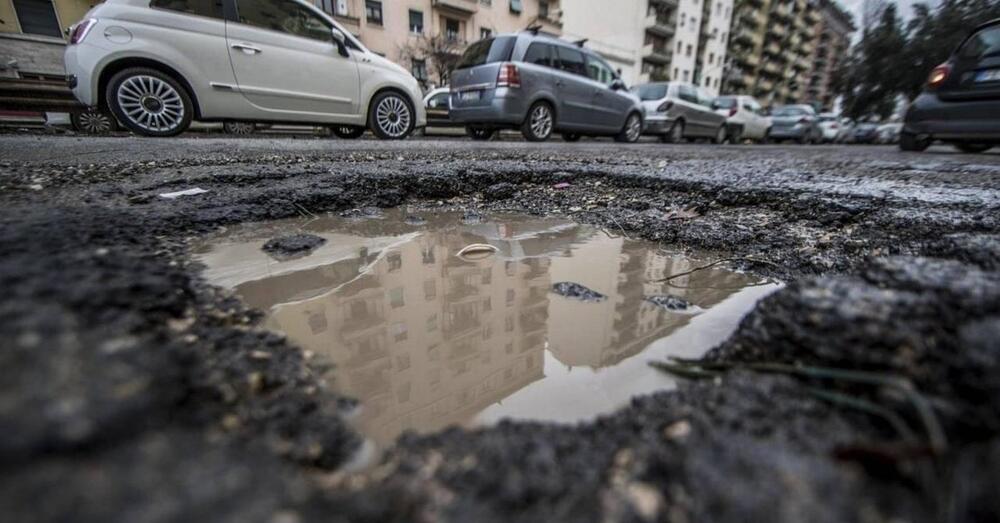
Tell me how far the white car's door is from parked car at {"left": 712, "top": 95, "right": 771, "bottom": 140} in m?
10.6

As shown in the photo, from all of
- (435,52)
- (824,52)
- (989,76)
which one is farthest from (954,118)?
(824,52)

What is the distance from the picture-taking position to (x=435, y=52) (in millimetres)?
20547

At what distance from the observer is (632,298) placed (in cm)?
153

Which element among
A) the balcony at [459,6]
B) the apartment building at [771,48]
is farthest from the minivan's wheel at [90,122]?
the apartment building at [771,48]

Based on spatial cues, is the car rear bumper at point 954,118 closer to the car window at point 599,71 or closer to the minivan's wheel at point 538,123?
the car window at point 599,71

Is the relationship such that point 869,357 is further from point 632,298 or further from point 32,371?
point 32,371

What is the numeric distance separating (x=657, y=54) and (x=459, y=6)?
17.5 metres

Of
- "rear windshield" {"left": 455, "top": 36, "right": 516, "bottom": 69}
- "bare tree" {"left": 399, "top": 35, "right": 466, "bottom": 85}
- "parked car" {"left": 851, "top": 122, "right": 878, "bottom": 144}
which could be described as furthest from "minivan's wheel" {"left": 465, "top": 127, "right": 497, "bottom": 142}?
"parked car" {"left": 851, "top": 122, "right": 878, "bottom": 144}

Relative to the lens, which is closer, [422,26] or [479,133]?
[479,133]

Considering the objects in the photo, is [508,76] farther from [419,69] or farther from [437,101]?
[419,69]

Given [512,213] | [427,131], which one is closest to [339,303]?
[512,213]

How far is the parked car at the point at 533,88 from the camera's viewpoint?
6.61m

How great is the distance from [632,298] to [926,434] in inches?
36.3

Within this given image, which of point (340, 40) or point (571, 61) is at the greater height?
point (571, 61)
